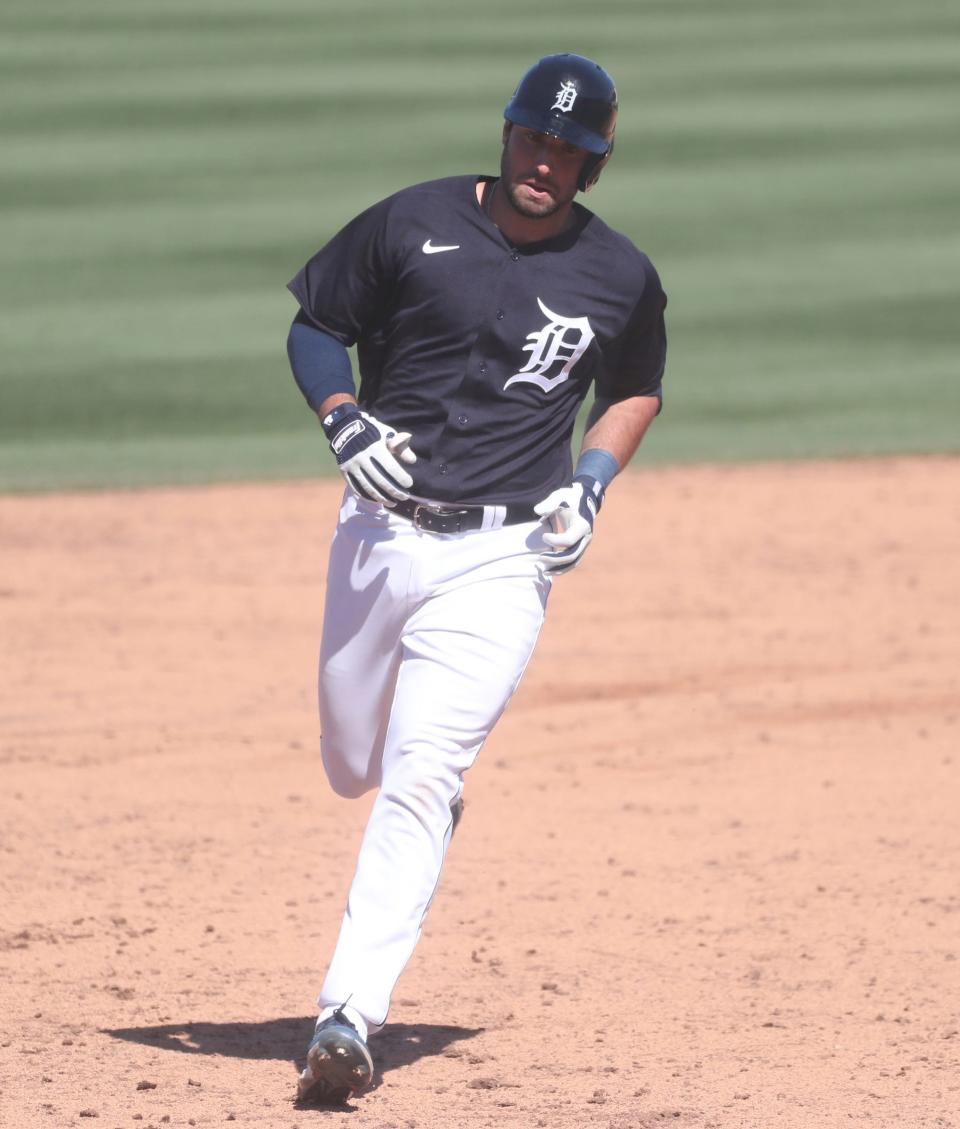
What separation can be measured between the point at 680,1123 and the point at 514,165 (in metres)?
2.00

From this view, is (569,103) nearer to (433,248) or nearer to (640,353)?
(433,248)

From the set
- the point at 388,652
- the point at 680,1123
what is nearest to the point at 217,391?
the point at 388,652

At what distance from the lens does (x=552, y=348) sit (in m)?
4.11

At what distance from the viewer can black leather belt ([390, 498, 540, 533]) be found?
405cm

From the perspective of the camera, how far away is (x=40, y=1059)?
4.01 metres

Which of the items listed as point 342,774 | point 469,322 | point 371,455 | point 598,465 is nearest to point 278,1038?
point 342,774

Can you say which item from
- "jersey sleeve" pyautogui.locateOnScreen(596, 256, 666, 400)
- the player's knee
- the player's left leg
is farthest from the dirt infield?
"jersey sleeve" pyautogui.locateOnScreen(596, 256, 666, 400)

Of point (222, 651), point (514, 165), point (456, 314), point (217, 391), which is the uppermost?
point (514, 165)

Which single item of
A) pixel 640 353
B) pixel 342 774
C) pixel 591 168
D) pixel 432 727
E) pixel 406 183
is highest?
pixel 591 168

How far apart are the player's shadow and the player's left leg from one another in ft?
1.14

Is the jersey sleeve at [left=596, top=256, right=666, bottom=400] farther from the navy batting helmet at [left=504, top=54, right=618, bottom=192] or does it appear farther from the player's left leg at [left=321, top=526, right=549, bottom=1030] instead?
the player's left leg at [left=321, top=526, right=549, bottom=1030]

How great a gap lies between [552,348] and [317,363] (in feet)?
1.69

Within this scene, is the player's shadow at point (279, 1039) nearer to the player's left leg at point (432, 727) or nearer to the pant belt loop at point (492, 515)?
the player's left leg at point (432, 727)

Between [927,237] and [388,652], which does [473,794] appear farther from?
[927,237]
